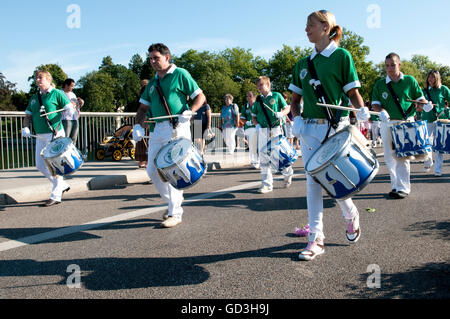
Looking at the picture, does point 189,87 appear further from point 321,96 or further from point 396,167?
point 396,167

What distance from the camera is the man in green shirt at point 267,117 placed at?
7.52 meters

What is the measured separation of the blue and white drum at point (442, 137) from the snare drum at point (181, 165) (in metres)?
5.82

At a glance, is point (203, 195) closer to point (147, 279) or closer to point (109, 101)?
point (147, 279)

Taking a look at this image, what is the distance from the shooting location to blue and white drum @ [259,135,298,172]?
283 inches

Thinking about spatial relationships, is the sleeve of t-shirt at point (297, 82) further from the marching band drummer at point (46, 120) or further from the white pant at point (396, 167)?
the marching band drummer at point (46, 120)

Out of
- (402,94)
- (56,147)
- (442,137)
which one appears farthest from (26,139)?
(442,137)

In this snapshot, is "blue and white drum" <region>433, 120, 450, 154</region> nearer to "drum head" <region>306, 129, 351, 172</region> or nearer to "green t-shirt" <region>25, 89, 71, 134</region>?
"drum head" <region>306, 129, 351, 172</region>

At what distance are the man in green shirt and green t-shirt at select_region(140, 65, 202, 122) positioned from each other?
8.22ft

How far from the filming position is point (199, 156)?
439cm

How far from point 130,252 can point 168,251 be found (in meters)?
0.36

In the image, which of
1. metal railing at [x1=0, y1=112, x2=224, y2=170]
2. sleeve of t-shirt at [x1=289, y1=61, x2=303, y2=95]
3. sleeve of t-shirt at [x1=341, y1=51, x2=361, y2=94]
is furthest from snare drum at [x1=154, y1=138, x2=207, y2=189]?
metal railing at [x1=0, y1=112, x2=224, y2=170]

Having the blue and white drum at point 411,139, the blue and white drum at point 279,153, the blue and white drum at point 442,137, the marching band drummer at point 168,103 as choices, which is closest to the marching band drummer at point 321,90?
the marching band drummer at point 168,103

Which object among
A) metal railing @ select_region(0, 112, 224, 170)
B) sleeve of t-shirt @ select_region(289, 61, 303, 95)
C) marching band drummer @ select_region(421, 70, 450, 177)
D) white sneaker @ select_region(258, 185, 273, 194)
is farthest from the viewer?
metal railing @ select_region(0, 112, 224, 170)

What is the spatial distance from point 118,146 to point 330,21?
10475 mm
